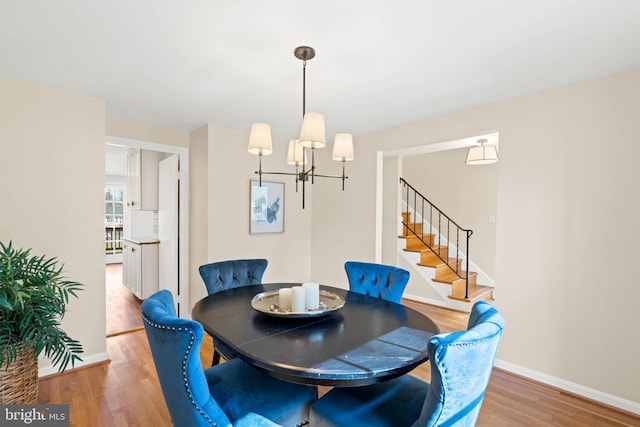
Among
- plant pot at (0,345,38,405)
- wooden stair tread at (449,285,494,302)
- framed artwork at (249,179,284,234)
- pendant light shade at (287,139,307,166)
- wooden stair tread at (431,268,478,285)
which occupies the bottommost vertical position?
wooden stair tread at (449,285,494,302)

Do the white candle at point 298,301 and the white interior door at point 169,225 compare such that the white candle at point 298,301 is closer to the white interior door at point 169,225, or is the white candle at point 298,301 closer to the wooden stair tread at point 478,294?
the white interior door at point 169,225

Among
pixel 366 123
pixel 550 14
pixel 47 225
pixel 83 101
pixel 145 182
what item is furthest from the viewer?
pixel 145 182

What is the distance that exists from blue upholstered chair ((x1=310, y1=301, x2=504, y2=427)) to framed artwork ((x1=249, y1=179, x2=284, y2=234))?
2.74 meters

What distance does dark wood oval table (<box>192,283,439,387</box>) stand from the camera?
125cm

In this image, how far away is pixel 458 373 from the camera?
106cm

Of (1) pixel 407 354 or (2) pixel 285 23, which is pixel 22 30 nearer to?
(2) pixel 285 23

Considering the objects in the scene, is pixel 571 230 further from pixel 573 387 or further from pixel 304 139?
pixel 304 139

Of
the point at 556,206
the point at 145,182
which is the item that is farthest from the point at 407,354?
the point at 145,182

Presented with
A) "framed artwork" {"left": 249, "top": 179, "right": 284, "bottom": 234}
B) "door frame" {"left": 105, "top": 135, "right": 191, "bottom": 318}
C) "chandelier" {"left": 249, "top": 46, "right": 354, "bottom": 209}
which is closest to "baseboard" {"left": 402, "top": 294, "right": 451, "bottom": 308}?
"framed artwork" {"left": 249, "top": 179, "right": 284, "bottom": 234}

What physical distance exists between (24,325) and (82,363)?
1.23 metres

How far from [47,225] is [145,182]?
2.26 meters

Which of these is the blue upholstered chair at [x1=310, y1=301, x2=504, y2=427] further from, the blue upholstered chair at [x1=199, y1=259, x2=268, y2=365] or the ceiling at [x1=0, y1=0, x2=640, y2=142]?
the ceiling at [x1=0, y1=0, x2=640, y2=142]

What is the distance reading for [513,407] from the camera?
2209mm
